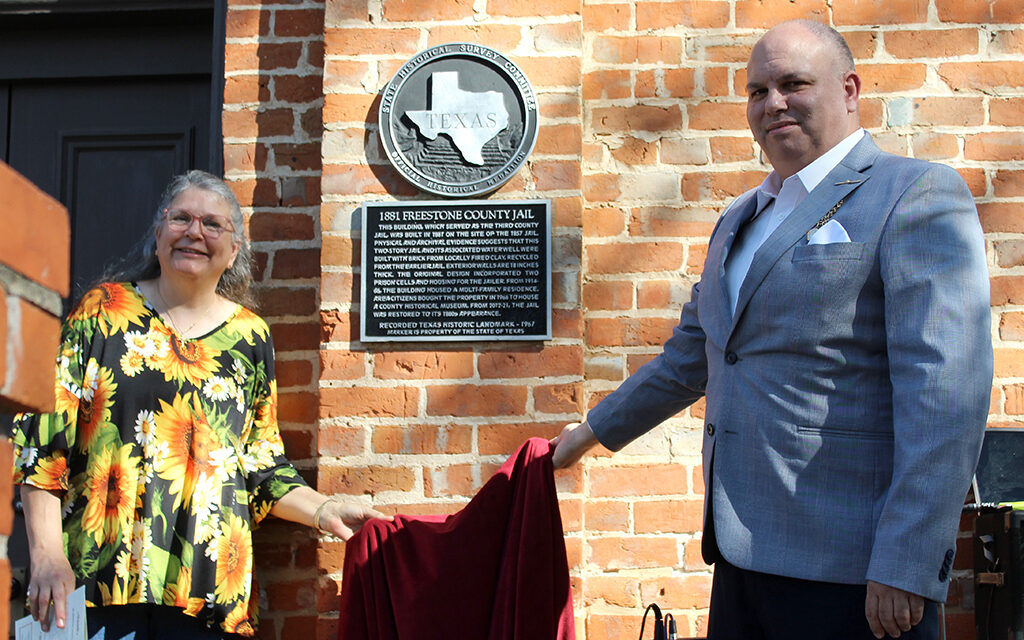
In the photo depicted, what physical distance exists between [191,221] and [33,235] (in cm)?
188

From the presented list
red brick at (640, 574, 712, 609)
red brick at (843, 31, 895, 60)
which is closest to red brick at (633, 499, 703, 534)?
red brick at (640, 574, 712, 609)

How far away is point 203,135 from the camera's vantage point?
12.1 feet

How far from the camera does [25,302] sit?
1.16m

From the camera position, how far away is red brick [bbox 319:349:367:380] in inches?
122

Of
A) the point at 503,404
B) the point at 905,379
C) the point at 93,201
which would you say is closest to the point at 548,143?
the point at 503,404

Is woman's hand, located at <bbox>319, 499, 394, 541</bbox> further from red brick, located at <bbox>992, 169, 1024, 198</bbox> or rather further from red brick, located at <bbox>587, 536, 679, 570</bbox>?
red brick, located at <bbox>992, 169, 1024, 198</bbox>

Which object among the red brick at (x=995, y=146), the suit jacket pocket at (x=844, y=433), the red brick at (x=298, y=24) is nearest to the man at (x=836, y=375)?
the suit jacket pocket at (x=844, y=433)

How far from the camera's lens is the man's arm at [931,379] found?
71.6 inches

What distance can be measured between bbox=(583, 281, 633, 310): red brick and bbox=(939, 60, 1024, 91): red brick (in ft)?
4.06

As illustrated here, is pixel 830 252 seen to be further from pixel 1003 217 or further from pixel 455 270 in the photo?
pixel 1003 217

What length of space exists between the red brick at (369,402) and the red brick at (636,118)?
107 centimetres

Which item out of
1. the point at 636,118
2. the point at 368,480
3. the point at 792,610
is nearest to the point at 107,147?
the point at 368,480

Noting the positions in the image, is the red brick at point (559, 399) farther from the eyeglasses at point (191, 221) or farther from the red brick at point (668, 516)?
the eyeglasses at point (191, 221)

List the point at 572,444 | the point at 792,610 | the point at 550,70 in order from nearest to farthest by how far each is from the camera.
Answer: the point at 792,610
the point at 572,444
the point at 550,70
